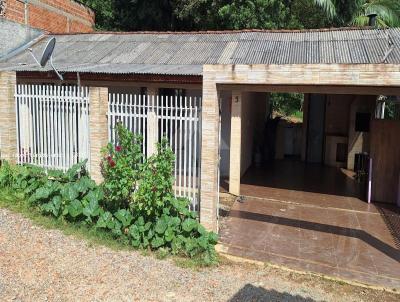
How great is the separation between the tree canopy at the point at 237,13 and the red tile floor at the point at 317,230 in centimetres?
840

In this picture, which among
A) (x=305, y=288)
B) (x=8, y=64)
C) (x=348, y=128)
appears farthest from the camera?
(x=348, y=128)

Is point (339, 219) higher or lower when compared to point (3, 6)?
lower

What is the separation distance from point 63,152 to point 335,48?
6.35 metres

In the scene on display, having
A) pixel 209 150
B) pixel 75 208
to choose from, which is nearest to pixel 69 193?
pixel 75 208

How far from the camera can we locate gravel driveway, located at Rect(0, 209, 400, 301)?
4789mm

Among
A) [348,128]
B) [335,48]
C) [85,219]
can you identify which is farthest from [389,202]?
[85,219]

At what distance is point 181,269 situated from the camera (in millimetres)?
5508

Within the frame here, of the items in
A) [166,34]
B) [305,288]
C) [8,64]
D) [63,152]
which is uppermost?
[166,34]

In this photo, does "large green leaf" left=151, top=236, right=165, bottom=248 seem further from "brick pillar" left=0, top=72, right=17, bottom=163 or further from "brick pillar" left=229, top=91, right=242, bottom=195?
"brick pillar" left=0, top=72, right=17, bottom=163

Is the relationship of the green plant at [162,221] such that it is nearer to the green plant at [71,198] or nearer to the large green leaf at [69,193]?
the green plant at [71,198]

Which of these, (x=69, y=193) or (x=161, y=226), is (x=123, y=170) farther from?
(x=69, y=193)

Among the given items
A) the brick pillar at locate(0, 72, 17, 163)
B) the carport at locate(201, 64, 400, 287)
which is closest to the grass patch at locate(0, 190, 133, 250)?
the brick pillar at locate(0, 72, 17, 163)

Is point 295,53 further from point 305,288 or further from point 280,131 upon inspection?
point 280,131

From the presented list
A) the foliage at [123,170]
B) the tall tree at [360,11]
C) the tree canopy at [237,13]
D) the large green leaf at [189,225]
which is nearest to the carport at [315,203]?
the large green leaf at [189,225]
